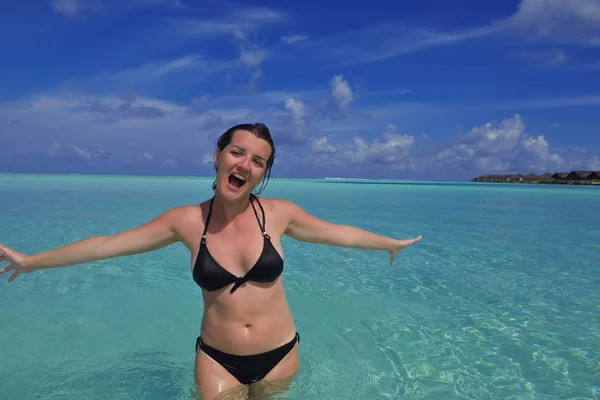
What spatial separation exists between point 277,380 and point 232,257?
0.86m

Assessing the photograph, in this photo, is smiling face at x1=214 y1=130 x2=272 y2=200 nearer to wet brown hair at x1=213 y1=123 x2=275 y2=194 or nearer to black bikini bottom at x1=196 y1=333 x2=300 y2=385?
wet brown hair at x1=213 y1=123 x2=275 y2=194

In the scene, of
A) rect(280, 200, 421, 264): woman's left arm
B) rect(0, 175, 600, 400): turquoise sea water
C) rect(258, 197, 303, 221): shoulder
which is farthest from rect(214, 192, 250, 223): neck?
rect(0, 175, 600, 400): turquoise sea water

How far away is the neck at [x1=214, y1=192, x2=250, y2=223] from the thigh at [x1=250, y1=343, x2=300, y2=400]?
956 millimetres

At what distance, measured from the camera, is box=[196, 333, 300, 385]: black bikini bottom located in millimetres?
2555

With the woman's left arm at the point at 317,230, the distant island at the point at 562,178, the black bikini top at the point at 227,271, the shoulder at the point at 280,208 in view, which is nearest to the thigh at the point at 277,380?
the black bikini top at the point at 227,271

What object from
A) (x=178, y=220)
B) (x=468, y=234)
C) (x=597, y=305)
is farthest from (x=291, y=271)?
(x=468, y=234)

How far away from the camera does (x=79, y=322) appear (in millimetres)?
4836

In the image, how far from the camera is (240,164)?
7.84 ft

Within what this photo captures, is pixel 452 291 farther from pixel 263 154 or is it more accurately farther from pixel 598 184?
pixel 598 184

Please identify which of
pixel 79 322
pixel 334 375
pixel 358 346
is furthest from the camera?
pixel 79 322

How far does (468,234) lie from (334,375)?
8.81 m

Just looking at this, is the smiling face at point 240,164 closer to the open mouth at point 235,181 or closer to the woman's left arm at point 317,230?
the open mouth at point 235,181

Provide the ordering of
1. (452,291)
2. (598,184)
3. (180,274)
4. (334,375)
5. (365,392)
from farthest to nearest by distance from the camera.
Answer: (598,184) < (180,274) < (452,291) < (334,375) < (365,392)

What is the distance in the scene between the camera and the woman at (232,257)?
7.91 feet
